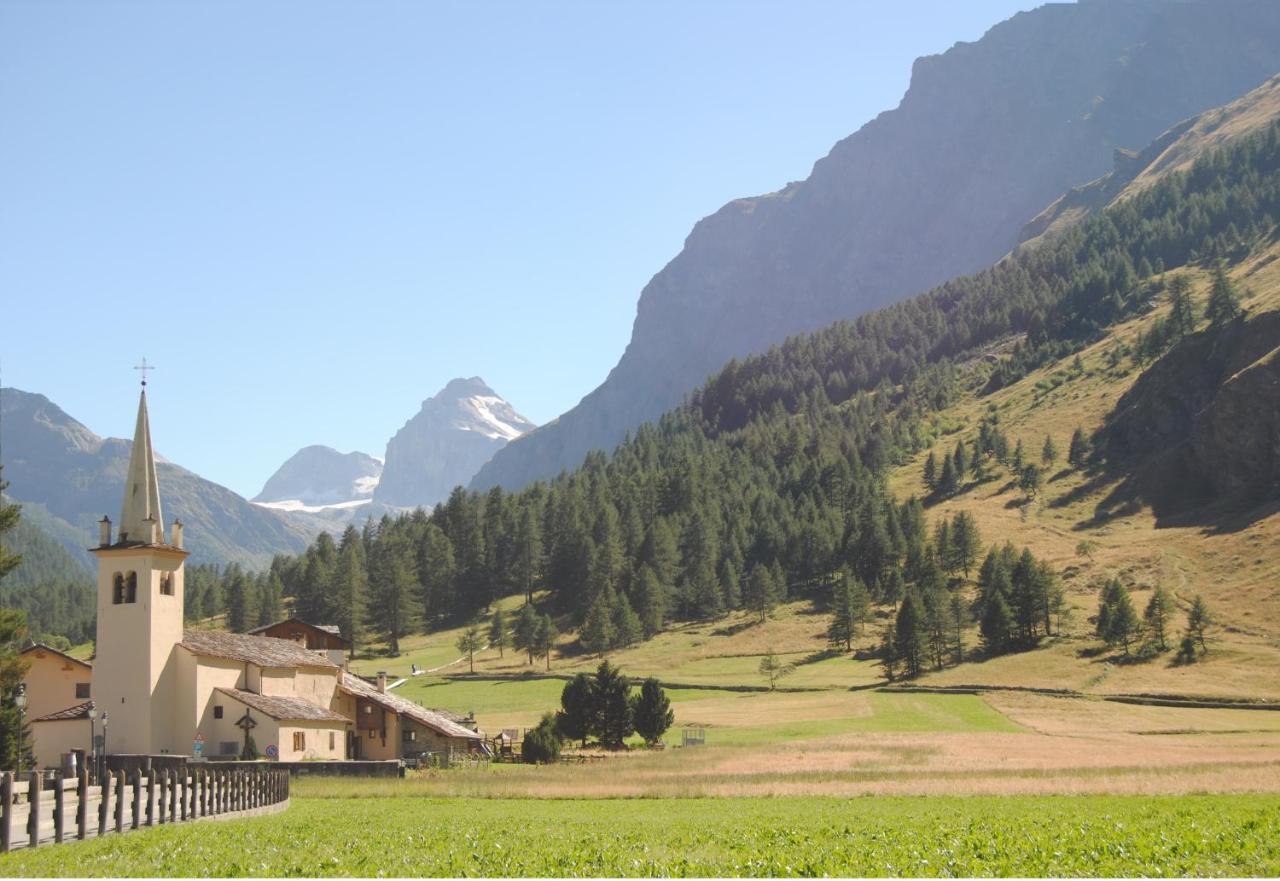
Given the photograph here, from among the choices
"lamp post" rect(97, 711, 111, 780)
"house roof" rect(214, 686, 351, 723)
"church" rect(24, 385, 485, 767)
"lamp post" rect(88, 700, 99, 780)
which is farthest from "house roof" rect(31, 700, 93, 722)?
"house roof" rect(214, 686, 351, 723)

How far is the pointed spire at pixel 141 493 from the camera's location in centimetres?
6419

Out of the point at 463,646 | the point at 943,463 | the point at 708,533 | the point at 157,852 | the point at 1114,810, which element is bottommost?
the point at 1114,810

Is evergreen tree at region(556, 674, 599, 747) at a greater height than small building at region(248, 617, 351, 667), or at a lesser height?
lesser

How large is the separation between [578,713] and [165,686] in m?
24.0

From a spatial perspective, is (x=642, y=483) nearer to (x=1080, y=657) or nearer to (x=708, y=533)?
(x=708, y=533)

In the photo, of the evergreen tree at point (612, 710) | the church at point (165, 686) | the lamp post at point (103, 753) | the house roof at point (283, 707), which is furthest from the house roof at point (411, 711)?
the lamp post at point (103, 753)

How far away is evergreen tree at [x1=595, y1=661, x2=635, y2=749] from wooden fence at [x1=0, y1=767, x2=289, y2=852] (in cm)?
3990

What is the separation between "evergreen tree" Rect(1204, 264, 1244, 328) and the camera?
18012 cm

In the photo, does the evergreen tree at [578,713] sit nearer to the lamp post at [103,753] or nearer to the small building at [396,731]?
the small building at [396,731]

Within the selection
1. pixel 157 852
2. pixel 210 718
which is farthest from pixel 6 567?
pixel 157 852

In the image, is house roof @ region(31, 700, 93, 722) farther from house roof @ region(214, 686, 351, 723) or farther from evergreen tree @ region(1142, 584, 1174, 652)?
evergreen tree @ region(1142, 584, 1174, 652)

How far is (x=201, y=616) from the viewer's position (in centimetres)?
14800

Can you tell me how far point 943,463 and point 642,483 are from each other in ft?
154

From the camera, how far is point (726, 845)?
905 inches
